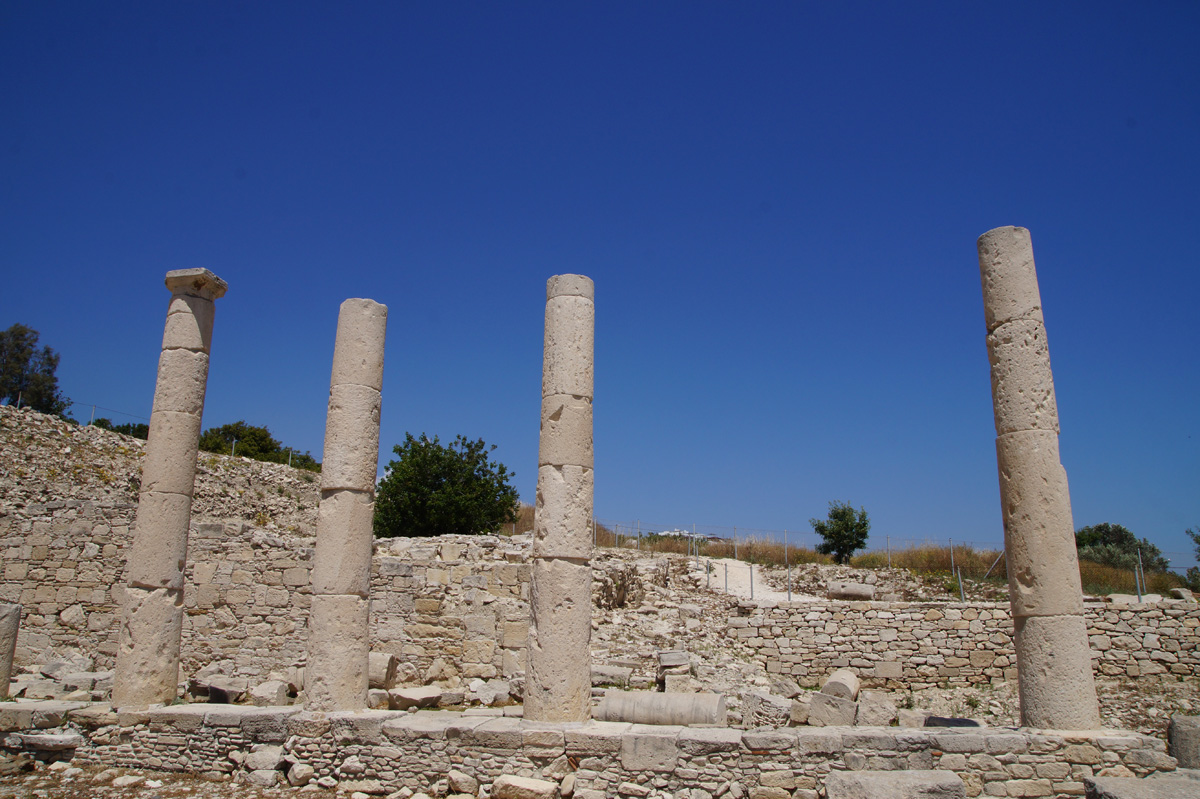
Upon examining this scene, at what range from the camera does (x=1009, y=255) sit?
8.55 metres

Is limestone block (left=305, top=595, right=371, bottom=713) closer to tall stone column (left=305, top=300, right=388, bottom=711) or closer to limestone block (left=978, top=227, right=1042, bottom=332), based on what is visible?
tall stone column (left=305, top=300, right=388, bottom=711)

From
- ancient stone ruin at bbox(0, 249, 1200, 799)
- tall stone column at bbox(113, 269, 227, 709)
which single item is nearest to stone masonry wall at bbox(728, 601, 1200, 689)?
ancient stone ruin at bbox(0, 249, 1200, 799)

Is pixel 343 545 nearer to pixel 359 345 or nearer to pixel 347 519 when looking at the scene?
pixel 347 519

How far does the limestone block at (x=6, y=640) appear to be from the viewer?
9.91 meters

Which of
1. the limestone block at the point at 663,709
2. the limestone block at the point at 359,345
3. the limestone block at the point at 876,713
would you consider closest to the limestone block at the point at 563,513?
the limestone block at the point at 663,709

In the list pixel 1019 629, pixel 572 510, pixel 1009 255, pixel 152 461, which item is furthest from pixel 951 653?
pixel 152 461

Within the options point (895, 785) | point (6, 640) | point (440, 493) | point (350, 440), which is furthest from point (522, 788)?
point (440, 493)

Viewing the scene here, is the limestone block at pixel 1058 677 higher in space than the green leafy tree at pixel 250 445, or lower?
lower

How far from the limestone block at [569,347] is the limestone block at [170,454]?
16.2 feet

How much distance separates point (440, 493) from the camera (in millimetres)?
23141

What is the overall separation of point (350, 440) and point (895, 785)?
695 cm

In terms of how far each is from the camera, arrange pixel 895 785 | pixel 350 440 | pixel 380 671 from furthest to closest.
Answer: pixel 380 671
pixel 350 440
pixel 895 785

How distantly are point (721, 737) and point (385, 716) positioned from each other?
3.67 metres

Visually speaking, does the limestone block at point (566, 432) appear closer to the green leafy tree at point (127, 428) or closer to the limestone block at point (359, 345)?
the limestone block at point (359, 345)
